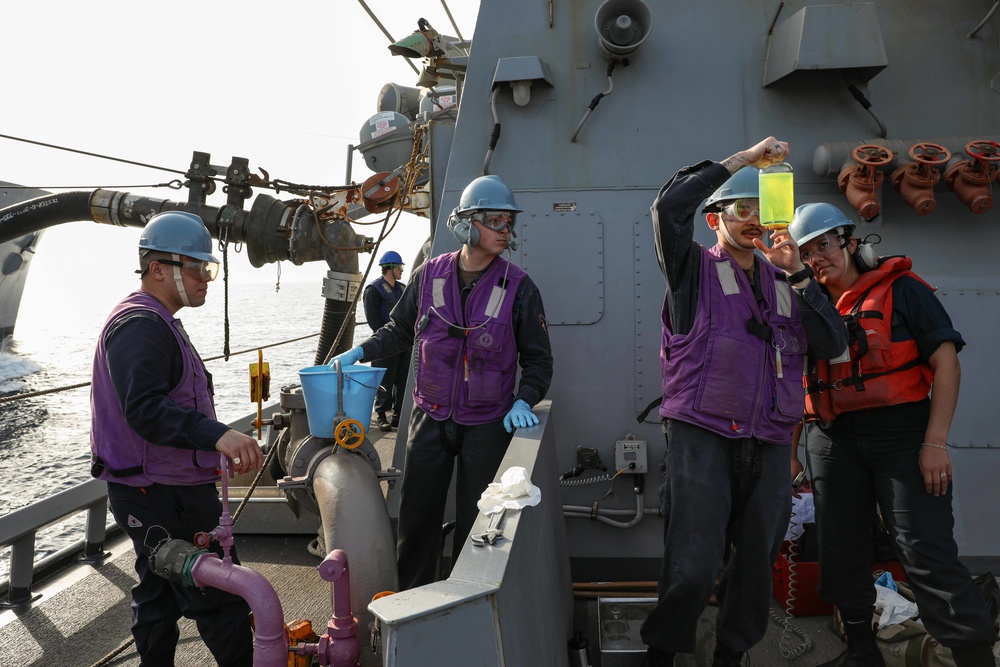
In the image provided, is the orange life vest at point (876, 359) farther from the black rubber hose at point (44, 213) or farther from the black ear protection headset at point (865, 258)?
the black rubber hose at point (44, 213)

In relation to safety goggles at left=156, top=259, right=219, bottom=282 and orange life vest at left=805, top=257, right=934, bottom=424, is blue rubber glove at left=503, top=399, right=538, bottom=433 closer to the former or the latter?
orange life vest at left=805, top=257, right=934, bottom=424

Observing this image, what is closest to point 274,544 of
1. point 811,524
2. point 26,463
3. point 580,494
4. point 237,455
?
point 580,494

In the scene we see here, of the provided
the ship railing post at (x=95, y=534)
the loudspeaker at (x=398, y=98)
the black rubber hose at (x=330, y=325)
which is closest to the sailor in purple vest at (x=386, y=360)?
the black rubber hose at (x=330, y=325)

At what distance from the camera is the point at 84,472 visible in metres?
12.0

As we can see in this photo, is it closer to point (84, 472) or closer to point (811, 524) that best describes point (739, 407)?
point (811, 524)

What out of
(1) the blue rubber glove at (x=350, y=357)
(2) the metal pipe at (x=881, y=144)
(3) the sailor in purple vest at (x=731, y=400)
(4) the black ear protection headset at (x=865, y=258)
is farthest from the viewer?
(2) the metal pipe at (x=881, y=144)

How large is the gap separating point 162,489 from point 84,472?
36.7 feet

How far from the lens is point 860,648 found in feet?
9.03

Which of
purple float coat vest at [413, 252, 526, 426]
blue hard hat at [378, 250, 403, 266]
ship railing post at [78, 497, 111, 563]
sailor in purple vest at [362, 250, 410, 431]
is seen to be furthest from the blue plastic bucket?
blue hard hat at [378, 250, 403, 266]

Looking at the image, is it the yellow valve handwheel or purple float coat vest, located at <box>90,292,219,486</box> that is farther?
the yellow valve handwheel

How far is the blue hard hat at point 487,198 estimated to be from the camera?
319 centimetres

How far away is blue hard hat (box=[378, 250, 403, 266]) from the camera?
329 inches

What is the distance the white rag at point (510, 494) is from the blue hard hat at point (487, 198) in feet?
4.62

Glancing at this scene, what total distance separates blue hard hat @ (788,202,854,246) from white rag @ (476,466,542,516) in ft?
4.51
